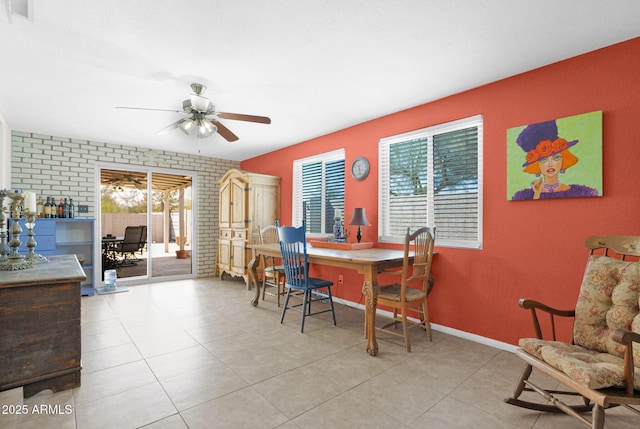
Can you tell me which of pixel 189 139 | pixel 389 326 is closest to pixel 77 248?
pixel 189 139

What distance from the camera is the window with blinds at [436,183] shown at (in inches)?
122

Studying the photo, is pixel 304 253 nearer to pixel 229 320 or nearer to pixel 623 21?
pixel 229 320

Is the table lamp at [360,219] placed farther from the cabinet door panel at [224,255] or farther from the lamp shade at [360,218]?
the cabinet door panel at [224,255]

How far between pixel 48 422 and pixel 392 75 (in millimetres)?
3485

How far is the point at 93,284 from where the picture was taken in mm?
4801

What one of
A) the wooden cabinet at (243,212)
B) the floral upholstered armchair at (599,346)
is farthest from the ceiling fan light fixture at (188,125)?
the floral upholstered armchair at (599,346)

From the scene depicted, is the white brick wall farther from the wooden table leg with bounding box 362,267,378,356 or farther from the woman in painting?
the woman in painting

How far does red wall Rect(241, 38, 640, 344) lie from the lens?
2254mm

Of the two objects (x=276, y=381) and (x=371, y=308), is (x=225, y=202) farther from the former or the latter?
(x=276, y=381)

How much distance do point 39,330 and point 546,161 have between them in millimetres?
3962

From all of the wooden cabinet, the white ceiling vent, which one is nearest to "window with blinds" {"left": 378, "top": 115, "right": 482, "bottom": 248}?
the wooden cabinet

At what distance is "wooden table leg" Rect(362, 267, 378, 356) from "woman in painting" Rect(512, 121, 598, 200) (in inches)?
58.2

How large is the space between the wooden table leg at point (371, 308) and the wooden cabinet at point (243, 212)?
8.82 ft

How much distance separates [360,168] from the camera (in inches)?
162
